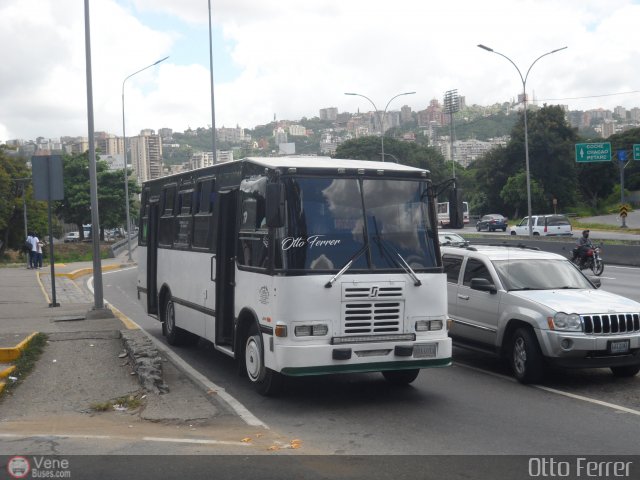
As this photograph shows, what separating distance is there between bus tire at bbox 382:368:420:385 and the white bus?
21 mm

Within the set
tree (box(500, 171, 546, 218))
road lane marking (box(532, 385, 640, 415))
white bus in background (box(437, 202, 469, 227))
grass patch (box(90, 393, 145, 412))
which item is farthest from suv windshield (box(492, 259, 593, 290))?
tree (box(500, 171, 546, 218))

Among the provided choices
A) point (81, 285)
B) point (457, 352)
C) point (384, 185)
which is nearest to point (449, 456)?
point (384, 185)

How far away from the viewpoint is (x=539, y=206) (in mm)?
79812

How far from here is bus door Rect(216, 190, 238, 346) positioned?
36.0 ft

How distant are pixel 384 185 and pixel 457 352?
4987 mm

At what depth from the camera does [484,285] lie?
1143 centimetres

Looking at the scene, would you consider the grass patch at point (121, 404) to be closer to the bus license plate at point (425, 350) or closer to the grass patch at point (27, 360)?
the grass patch at point (27, 360)

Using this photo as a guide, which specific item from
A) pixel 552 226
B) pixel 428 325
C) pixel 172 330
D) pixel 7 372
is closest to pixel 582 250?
pixel 172 330

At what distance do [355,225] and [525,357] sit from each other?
9.96ft

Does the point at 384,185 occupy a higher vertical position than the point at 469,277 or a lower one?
higher

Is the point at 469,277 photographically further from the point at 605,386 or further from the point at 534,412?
the point at 534,412

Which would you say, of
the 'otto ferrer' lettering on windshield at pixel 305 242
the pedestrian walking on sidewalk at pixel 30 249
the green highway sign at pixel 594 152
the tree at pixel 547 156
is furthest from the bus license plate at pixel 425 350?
the tree at pixel 547 156

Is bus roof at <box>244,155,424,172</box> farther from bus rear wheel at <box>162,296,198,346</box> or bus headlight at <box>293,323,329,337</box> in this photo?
bus rear wheel at <box>162,296,198,346</box>

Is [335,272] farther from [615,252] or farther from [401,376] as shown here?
[615,252]
